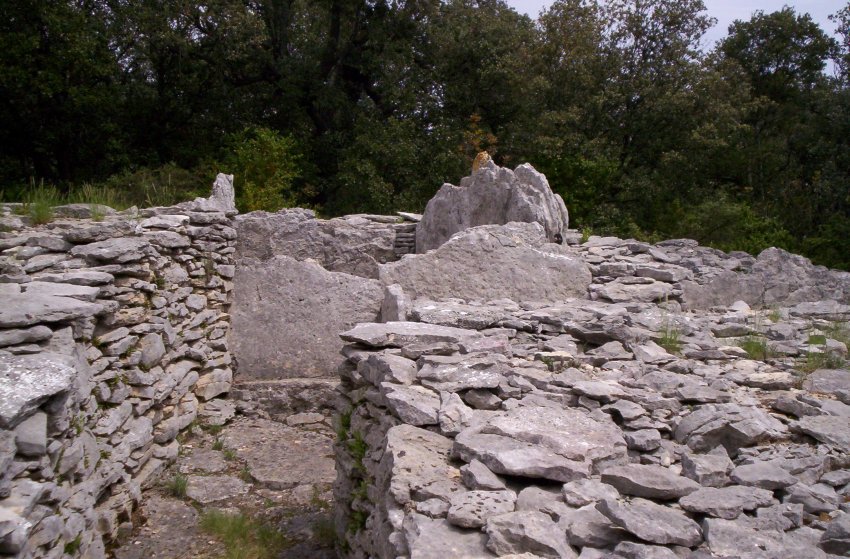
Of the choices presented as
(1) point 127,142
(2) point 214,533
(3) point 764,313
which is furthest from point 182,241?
(1) point 127,142

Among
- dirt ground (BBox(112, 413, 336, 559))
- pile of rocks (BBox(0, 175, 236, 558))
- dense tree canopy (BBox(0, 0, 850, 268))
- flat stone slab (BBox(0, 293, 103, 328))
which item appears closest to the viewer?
pile of rocks (BBox(0, 175, 236, 558))

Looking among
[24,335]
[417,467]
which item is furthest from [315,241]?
[417,467]

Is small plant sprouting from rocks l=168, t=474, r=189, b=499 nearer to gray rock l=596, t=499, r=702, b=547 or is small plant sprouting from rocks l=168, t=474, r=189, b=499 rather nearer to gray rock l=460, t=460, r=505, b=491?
gray rock l=460, t=460, r=505, b=491

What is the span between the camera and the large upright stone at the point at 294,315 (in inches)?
267

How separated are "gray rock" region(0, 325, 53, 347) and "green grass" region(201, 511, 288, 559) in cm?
175

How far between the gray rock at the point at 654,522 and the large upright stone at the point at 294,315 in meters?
4.51

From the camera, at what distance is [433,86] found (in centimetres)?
1517

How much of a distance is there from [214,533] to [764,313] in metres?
4.76

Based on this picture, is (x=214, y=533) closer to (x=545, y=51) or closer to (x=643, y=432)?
(x=643, y=432)

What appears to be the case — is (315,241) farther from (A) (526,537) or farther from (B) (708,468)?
(A) (526,537)

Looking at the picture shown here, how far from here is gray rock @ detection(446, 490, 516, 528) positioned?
2.46 m

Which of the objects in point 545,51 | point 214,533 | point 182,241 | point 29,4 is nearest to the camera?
point 214,533

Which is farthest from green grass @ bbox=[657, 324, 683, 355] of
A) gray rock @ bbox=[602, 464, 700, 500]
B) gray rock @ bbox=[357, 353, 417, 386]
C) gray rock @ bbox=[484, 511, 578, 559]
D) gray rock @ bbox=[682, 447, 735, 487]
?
gray rock @ bbox=[484, 511, 578, 559]

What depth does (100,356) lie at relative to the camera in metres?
4.82
